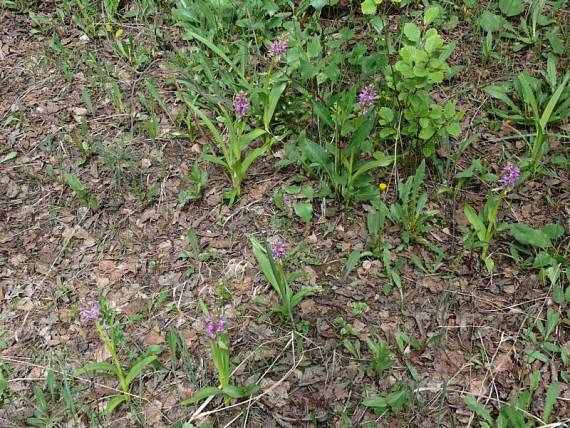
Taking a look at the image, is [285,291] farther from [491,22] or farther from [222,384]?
[491,22]

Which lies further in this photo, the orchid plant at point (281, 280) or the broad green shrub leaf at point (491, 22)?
the broad green shrub leaf at point (491, 22)

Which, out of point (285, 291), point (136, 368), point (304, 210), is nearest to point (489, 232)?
point (304, 210)

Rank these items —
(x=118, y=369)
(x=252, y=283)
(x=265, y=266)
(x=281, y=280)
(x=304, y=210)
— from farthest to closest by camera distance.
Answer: (x=304, y=210)
(x=252, y=283)
(x=265, y=266)
(x=281, y=280)
(x=118, y=369)

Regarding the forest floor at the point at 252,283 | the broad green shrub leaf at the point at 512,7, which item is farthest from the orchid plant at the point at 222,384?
the broad green shrub leaf at the point at 512,7

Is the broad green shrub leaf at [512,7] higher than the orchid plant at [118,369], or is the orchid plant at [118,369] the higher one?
the broad green shrub leaf at [512,7]

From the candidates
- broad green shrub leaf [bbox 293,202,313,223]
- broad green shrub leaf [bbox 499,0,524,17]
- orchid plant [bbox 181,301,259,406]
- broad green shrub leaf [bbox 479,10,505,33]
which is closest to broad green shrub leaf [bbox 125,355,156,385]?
orchid plant [bbox 181,301,259,406]

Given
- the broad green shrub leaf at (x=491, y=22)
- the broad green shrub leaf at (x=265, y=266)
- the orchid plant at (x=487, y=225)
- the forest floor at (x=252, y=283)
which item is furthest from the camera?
the broad green shrub leaf at (x=491, y=22)

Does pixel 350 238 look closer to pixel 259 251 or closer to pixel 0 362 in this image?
pixel 259 251

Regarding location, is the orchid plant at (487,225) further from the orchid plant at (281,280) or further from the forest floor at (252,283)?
the orchid plant at (281,280)

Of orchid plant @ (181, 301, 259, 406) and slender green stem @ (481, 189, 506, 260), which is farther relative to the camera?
slender green stem @ (481, 189, 506, 260)

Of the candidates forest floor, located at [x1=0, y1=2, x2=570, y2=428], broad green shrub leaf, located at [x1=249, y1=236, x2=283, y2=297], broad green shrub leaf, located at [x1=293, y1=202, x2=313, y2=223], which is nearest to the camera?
forest floor, located at [x1=0, y1=2, x2=570, y2=428]

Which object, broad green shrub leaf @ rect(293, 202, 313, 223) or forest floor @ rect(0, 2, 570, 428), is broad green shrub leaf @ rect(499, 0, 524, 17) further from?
broad green shrub leaf @ rect(293, 202, 313, 223)

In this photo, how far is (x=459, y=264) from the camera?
2658 millimetres

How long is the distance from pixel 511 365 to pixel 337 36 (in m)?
2.08
